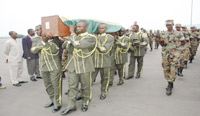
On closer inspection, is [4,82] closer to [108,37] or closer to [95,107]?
[95,107]

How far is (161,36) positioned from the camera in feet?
14.7

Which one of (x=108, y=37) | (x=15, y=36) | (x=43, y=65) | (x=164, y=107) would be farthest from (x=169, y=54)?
(x=15, y=36)

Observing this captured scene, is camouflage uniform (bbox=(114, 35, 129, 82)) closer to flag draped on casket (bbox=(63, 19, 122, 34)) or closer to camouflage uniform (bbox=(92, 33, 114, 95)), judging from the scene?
flag draped on casket (bbox=(63, 19, 122, 34))

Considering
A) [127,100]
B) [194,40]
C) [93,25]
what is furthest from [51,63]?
[194,40]

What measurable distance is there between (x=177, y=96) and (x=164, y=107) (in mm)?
874

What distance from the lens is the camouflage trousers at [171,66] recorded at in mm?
4230

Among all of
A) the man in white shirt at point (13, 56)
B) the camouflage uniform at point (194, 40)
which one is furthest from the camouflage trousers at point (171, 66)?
the camouflage uniform at point (194, 40)

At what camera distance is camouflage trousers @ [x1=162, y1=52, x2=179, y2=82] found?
4.23 meters

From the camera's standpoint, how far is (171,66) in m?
4.29

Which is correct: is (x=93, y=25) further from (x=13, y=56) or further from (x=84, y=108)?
(x=13, y=56)

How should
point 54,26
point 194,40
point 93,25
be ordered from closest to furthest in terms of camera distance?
point 54,26 < point 93,25 < point 194,40

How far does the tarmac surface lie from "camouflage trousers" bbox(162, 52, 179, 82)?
486 mm

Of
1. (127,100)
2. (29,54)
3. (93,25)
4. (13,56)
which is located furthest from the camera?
(29,54)

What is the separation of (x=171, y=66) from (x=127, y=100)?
154 cm
